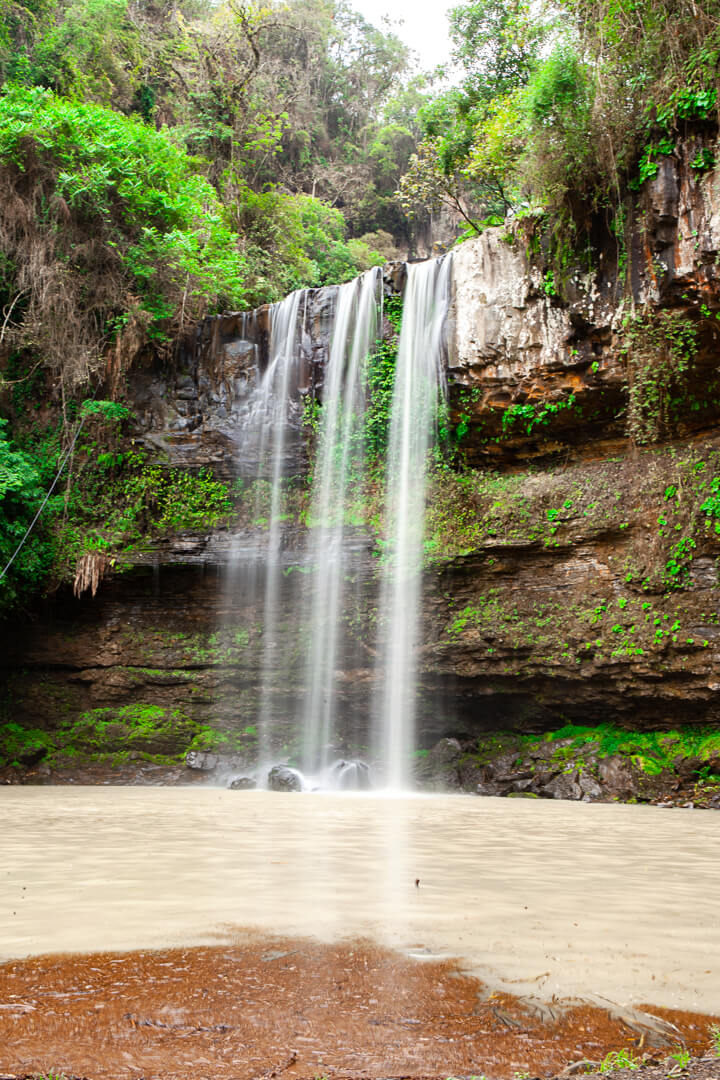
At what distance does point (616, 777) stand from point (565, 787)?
71cm

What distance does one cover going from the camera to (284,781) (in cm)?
1084

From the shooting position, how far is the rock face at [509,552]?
1048 centimetres

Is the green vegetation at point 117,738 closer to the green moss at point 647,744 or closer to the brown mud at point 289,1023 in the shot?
the green moss at point 647,744

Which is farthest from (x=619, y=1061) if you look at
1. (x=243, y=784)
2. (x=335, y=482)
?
(x=335, y=482)

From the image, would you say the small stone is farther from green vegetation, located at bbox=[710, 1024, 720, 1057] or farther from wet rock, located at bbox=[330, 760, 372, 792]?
green vegetation, located at bbox=[710, 1024, 720, 1057]

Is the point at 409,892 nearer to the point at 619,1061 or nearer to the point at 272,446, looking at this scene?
the point at 619,1061

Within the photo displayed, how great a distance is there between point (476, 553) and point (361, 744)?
3999mm

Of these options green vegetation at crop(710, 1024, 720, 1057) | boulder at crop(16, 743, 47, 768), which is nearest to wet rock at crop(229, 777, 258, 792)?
boulder at crop(16, 743, 47, 768)

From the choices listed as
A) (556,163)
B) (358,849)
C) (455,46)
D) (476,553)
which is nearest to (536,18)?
(455,46)

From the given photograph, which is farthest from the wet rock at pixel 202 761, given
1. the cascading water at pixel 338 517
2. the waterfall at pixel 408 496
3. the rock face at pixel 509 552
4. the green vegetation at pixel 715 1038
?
the green vegetation at pixel 715 1038

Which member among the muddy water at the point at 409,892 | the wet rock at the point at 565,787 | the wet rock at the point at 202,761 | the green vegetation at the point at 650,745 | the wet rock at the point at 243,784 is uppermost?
the muddy water at the point at 409,892

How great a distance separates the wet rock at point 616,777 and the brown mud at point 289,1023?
836cm

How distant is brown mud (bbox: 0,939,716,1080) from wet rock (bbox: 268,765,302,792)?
8969 millimetres

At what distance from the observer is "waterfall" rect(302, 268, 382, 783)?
12.9 m
